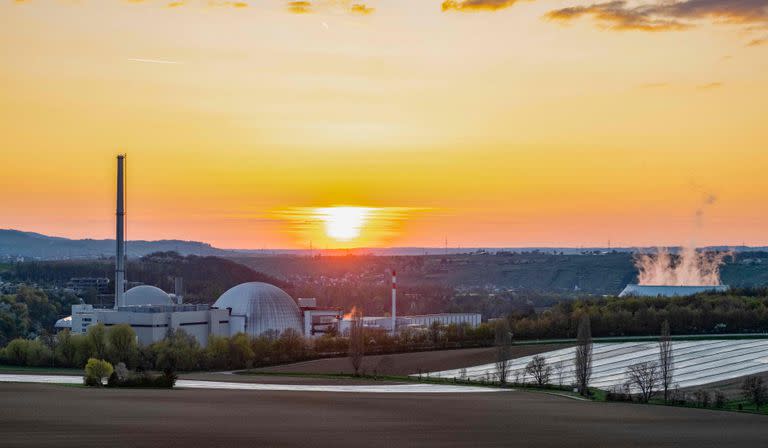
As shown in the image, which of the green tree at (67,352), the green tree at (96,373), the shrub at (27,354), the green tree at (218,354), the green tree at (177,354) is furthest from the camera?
the shrub at (27,354)

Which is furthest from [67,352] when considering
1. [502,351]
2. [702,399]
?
[702,399]

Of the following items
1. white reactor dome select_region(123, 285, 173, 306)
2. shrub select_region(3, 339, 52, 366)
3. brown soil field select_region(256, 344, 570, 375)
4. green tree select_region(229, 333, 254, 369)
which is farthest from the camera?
white reactor dome select_region(123, 285, 173, 306)

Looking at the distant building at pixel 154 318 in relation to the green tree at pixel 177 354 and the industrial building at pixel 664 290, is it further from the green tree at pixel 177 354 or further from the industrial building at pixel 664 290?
the industrial building at pixel 664 290

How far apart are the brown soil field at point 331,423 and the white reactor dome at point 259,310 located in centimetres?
7394

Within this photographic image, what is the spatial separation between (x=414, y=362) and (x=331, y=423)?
178 feet

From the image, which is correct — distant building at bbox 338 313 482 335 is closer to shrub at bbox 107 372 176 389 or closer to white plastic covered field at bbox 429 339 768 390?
white plastic covered field at bbox 429 339 768 390

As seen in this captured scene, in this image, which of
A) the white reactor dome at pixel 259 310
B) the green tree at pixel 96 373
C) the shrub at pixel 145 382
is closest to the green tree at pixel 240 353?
the white reactor dome at pixel 259 310

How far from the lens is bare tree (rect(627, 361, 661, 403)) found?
Result: 49.7m

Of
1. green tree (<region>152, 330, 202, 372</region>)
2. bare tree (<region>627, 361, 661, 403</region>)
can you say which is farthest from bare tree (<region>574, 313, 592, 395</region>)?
green tree (<region>152, 330, 202, 372</region>)

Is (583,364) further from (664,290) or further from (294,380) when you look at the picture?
(664,290)

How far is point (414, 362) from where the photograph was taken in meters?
80.4

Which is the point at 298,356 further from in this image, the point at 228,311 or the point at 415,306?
the point at 415,306

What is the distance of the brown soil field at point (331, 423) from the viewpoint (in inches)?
891

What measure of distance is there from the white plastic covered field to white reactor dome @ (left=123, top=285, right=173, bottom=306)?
53926mm
